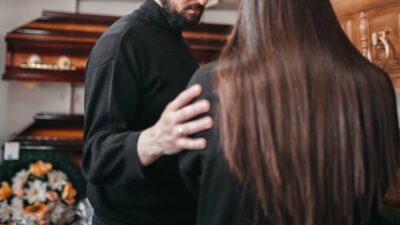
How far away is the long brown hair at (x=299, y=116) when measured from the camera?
0.61m

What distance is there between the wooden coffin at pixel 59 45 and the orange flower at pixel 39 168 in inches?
52.1

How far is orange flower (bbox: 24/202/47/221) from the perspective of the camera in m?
1.92

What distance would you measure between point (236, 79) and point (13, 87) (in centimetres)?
350

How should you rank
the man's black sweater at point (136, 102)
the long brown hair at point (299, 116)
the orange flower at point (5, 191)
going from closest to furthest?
the long brown hair at point (299, 116), the man's black sweater at point (136, 102), the orange flower at point (5, 191)

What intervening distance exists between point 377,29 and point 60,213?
5.46 feet

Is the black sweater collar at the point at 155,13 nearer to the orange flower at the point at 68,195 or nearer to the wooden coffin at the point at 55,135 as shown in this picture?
the orange flower at the point at 68,195

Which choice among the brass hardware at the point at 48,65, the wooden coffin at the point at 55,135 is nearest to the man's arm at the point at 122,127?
the wooden coffin at the point at 55,135

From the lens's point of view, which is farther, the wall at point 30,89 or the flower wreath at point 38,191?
the wall at point 30,89

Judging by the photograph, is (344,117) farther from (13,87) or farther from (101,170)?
(13,87)

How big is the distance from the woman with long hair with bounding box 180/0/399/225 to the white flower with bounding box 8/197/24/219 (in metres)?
1.56

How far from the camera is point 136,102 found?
0.91m

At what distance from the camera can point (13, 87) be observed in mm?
3619

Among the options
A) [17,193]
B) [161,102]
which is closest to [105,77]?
[161,102]

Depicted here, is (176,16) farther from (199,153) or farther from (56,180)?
(56,180)
